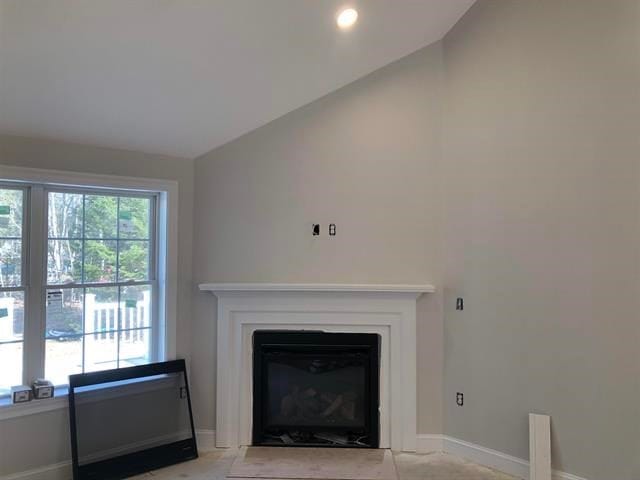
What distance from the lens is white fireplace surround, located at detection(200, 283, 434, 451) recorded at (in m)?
3.46

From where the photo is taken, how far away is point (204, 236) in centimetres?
362

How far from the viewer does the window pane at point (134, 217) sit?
136 inches

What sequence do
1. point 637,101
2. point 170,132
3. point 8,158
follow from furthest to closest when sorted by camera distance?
point 170,132
point 8,158
point 637,101

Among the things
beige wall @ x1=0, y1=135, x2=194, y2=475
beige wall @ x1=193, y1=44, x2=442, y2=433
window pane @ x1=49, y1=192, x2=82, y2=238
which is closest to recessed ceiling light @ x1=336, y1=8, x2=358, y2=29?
beige wall @ x1=193, y1=44, x2=442, y2=433

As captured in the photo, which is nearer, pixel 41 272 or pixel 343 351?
pixel 41 272

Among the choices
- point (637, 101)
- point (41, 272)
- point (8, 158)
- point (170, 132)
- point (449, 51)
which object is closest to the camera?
point (637, 101)

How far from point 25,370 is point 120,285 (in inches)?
32.3

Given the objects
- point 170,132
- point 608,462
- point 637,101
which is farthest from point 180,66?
point 608,462

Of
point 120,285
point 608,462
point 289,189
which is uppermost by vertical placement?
point 289,189

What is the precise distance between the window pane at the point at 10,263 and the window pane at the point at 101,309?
47cm

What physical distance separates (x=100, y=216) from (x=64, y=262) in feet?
1.37

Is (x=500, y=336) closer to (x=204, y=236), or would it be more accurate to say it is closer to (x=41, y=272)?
(x=204, y=236)

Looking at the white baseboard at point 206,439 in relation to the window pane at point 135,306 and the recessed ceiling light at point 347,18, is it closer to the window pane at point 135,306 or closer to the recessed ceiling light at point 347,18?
the window pane at point 135,306

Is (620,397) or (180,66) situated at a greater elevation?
(180,66)
